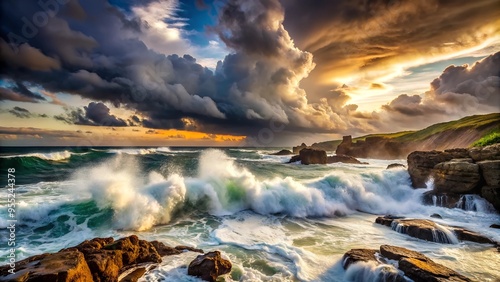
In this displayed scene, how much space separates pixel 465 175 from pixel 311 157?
33815 mm

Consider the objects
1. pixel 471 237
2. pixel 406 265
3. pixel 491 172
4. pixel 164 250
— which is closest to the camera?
pixel 406 265

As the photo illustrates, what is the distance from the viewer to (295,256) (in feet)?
32.2

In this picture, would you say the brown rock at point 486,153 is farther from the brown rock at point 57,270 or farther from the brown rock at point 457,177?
the brown rock at point 57,270

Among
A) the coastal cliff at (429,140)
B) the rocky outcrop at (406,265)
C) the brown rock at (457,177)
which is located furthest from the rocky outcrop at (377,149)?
the rocky outcrop at (406,265)

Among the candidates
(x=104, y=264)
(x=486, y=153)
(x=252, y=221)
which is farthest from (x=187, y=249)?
(x=486, y=153)

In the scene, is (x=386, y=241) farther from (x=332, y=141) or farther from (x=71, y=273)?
(x=332, y=141)

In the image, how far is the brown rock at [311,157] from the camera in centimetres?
5074

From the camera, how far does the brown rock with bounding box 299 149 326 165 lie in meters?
50.7

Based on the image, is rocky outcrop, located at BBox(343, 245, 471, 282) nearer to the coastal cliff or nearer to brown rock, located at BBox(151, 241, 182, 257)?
brown rock, located at BBox(151, 241, 182, 257)

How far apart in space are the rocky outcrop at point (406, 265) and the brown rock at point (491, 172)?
41.9 feet

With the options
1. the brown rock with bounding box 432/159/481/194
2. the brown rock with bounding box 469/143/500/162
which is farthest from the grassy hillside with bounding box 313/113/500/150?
the brown rock with bounding box 432/159/481/194

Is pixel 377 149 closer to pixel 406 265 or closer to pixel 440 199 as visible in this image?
pixel 440 199

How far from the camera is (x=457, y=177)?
17.8m

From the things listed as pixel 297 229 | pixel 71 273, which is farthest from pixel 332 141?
pixel 71 273
